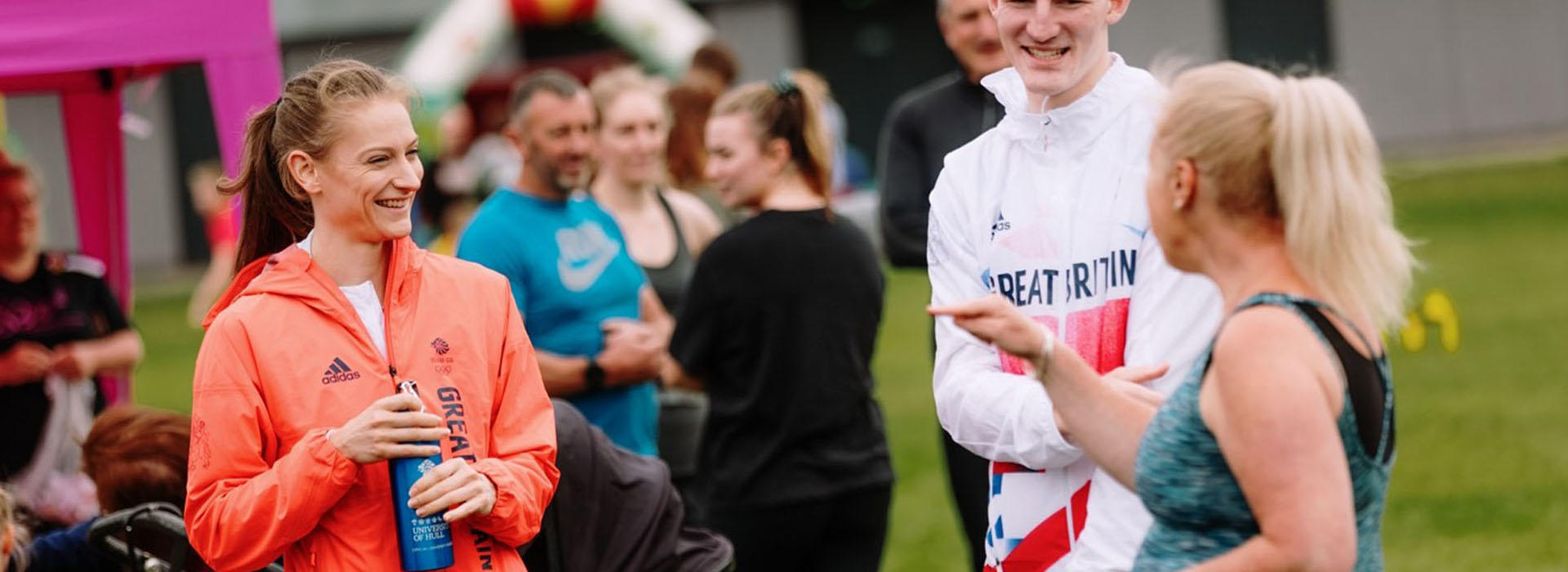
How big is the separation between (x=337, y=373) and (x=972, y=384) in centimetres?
111

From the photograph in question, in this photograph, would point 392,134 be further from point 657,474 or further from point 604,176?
point 604,176

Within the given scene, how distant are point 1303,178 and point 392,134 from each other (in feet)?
5.40

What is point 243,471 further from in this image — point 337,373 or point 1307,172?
point 1307,172

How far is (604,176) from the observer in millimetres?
6367

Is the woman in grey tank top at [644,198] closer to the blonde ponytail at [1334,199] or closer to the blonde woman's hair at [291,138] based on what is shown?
the blonde woman's hair at [291,138]

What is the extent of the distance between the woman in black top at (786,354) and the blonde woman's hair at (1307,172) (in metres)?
2.62

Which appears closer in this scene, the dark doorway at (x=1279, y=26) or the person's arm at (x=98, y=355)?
the person's arm at (x=98, y=355)

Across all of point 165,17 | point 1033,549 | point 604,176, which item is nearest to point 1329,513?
point 1033,549

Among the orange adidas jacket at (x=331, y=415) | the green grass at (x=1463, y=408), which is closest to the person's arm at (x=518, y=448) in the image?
the orange adidas jacket at (x=331, y=415)

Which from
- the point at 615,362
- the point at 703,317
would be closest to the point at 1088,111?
the point at 703,317

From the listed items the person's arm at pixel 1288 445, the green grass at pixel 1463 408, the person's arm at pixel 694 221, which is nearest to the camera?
the person's arm at pixel 1288 445

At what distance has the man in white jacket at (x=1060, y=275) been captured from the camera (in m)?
3.01

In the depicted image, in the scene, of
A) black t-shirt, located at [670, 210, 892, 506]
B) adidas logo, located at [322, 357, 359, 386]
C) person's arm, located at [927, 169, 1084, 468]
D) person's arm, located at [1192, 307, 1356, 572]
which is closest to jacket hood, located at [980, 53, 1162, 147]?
person's arm, located at [927, 169, 1084, 468]

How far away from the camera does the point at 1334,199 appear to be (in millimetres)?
2355
